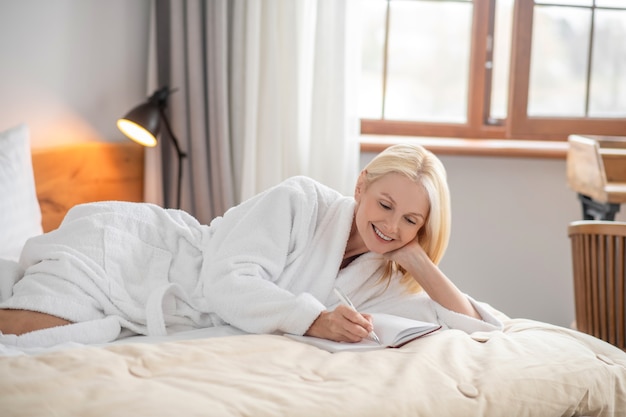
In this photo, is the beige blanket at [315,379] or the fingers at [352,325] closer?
the beige blanket at [315,379]

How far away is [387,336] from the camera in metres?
1.80

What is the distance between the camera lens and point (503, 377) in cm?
159

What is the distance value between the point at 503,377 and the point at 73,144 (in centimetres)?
196

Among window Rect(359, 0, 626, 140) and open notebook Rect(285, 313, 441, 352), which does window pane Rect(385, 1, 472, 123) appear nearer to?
window Rect(359, 0, 626, 140)

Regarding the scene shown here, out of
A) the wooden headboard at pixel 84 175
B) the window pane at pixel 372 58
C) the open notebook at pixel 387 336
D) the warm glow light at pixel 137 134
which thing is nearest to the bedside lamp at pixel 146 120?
the warm glow light at pixel 137 134

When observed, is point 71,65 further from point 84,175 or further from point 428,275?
point 428,275

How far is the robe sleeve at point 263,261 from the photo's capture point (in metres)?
1.84

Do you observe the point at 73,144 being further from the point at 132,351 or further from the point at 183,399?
the point at 183,399

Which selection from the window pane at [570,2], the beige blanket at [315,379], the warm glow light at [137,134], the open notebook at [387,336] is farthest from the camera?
the window pane at [570,2]

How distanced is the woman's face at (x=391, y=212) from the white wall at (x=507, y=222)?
152 centimetres

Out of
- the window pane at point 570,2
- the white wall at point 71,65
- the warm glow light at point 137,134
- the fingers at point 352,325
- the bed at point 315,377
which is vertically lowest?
the bed at point 315,377

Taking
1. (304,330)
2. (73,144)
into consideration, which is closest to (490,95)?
(73,144)

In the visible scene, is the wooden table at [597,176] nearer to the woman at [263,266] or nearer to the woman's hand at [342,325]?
the woman at [263,266]

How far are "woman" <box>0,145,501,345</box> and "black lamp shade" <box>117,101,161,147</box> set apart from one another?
826 millimetres
